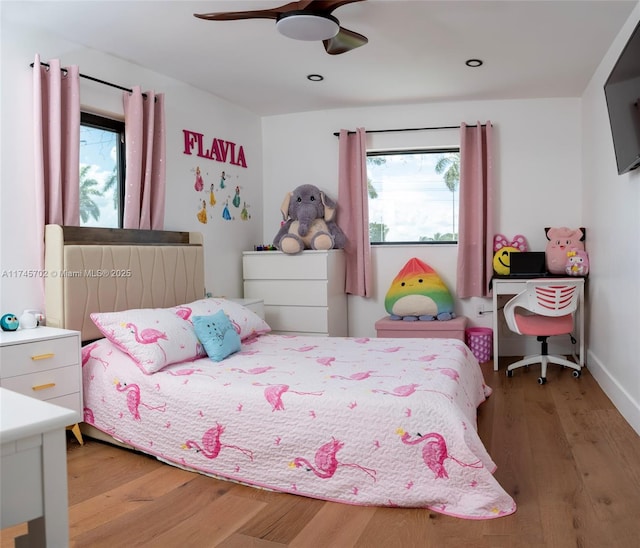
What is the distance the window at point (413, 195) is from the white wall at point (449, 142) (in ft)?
0.52

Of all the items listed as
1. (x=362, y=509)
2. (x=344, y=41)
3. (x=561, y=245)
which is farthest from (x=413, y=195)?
(x=362, y=509)

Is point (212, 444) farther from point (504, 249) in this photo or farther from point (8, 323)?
point (504, 249)

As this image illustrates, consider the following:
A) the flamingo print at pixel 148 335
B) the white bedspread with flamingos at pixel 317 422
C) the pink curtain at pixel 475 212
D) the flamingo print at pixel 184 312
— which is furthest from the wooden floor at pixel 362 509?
the pink curtain at pixel 475 212

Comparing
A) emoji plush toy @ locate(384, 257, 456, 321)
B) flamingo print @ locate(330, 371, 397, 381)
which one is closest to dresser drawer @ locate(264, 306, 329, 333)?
emoji plush toy @ locate(384, 257, 456, 321)

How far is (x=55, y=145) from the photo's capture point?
3170mm

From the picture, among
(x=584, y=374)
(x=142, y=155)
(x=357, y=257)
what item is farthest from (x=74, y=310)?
(x=584, y=374)

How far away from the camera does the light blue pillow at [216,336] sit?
3.12 m

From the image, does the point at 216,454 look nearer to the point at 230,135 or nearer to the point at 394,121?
the point at 230,135

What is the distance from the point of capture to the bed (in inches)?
87.9

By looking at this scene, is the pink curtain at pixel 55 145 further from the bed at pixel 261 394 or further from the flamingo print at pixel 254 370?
the flamingo print at pixel 254 370

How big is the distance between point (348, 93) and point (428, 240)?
158 centimetres

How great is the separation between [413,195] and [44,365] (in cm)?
372

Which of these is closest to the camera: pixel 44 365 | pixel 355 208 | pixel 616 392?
pixel 44 365

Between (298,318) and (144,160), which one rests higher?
(144,160)
